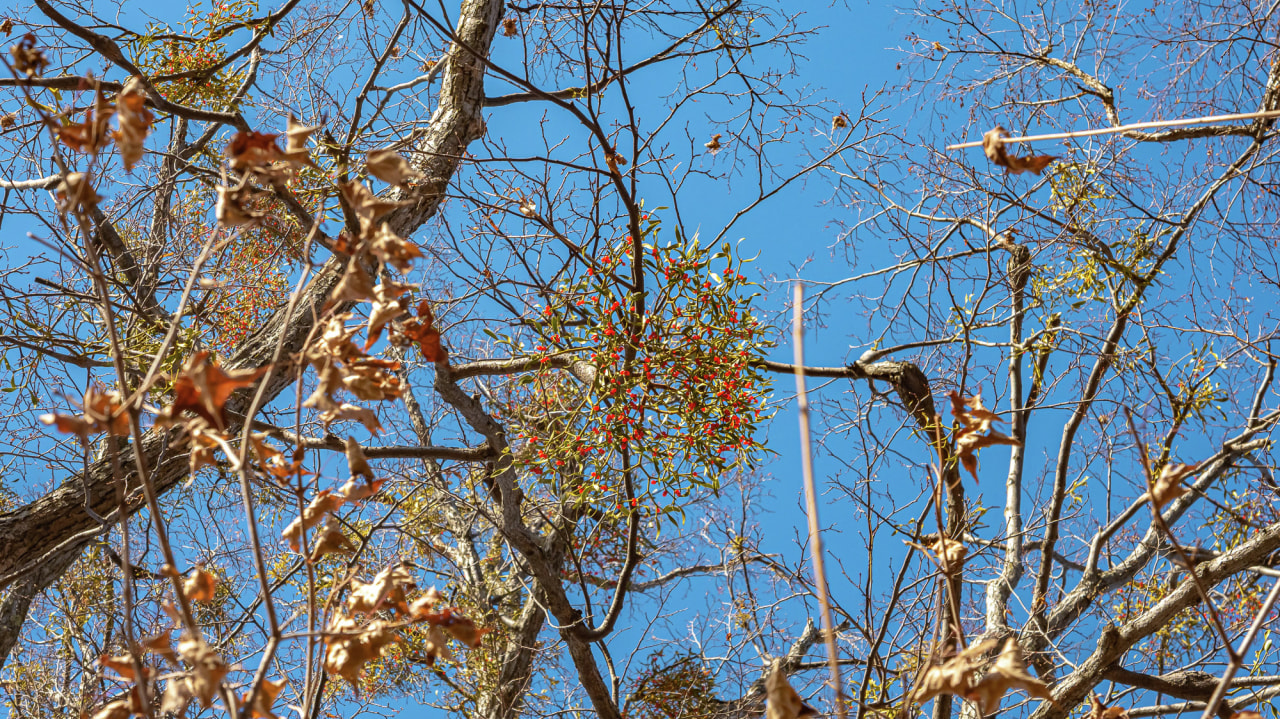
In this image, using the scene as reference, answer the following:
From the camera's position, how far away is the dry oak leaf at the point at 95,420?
694 mm

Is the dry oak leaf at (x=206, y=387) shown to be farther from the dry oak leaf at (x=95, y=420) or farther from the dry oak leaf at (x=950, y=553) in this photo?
the dry oak leaf at (x=950, y=553)

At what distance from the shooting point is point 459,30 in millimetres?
3510

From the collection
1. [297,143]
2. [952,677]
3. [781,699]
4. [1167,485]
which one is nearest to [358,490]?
[297,143]

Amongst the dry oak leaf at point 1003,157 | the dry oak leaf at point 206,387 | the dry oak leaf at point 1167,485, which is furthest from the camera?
the dry oak leaf at point 1003,157

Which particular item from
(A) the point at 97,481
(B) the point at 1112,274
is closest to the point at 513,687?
(A) the point at 97,481

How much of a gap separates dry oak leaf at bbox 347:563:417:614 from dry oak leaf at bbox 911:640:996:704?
0.52 m

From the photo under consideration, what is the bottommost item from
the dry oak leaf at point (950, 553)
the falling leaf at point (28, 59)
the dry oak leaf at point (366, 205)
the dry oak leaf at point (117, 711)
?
the dry oak leaf at point (117, 711)

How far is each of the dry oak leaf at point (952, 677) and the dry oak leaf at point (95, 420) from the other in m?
0.74

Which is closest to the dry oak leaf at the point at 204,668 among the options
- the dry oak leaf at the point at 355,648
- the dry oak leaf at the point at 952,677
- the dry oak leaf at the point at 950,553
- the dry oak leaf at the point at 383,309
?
the dry oak leaf at the point at 355,648

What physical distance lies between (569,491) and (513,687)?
245 centimetres

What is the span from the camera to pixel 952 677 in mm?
837

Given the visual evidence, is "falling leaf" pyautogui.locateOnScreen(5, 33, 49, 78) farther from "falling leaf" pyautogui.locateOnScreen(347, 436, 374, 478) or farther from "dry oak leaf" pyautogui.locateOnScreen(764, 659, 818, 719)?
→ "dry oak leaf" pyautogui.locateOnScreen(764, 659, 818, 719)

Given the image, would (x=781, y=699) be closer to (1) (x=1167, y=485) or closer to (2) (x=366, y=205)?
(1) (x=1167, y=485)

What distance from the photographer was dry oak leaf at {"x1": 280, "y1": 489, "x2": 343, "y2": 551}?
92cm
